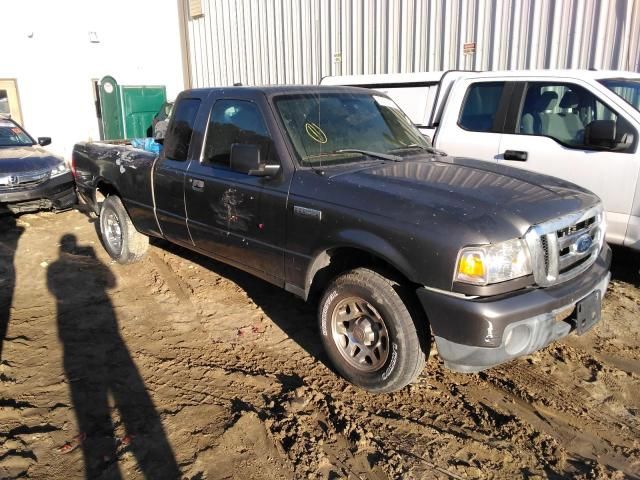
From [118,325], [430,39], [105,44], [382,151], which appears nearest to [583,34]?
[430,39]

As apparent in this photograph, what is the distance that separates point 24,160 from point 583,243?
7819 millimetres

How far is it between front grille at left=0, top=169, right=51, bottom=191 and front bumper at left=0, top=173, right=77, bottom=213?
0.17 feet

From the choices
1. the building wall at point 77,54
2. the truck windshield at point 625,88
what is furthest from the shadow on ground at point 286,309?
the building wall at point 77,54

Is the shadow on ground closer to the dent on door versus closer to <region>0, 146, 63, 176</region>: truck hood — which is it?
the dent on door

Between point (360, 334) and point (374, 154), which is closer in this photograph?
point (360, 334)

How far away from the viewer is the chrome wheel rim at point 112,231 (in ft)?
19.1

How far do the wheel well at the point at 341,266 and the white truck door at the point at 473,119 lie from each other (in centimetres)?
274

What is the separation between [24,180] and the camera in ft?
24.9

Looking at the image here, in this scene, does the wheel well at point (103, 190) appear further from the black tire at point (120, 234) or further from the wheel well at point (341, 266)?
the wheel well at point (341, 266)

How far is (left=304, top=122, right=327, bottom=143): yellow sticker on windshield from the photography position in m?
3.66

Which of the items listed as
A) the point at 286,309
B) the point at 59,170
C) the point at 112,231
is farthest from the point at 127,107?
the point at 286,309

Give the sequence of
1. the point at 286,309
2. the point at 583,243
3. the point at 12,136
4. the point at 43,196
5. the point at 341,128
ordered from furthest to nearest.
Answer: the point at 12,136
the point at 43,196
the point at 286,309
the point at 341,128
the point at 583,243

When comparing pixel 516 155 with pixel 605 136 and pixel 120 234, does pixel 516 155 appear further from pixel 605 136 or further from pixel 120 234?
pixel 120 234

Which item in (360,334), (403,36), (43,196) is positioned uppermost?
(403,36)
